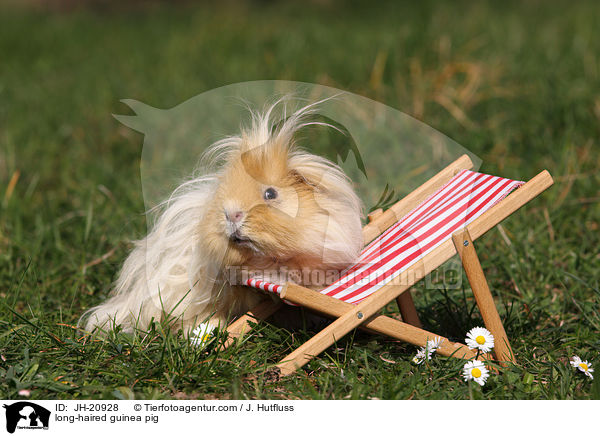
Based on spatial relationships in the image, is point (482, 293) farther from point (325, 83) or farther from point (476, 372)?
point (325, 83)

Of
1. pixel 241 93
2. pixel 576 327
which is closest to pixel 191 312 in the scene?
pixel 241 93

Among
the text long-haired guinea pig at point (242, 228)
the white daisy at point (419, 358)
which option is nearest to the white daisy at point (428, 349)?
the white daisy at point (419, 358)

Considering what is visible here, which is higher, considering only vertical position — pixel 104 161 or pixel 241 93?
pixel 104 161

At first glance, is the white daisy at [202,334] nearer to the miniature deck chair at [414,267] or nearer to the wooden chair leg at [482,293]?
the miniature deck chair at [414,267]

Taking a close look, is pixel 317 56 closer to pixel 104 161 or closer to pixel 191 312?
pixel 104 161

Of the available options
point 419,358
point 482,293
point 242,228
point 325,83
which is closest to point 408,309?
point 419,358
